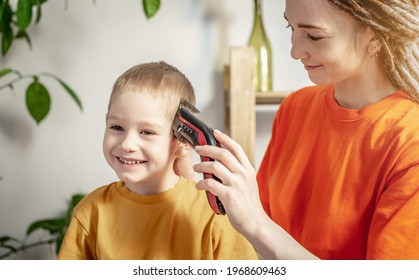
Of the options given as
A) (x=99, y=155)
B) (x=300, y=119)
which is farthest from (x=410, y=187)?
(x=99, y=155)

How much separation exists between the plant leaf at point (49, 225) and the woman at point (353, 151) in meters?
0.49

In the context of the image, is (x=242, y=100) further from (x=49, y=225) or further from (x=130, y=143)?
(x=49, y=225)

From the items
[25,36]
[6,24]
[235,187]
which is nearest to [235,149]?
[235,187]

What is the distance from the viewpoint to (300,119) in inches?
29.5

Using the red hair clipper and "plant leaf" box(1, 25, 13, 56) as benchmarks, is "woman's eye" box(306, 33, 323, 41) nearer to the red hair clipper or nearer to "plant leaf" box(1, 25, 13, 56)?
the red hair clipper

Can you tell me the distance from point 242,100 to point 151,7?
0.71ft

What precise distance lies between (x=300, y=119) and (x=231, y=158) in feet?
0.69

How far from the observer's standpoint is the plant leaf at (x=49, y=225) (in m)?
0.97

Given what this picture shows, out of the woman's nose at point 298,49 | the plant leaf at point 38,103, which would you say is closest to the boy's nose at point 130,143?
the woman's nose at point 298,49

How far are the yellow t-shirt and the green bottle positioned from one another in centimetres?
32

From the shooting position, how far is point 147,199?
2.21 feet

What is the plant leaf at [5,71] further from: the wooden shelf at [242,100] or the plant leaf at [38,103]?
the wooden shelf at [242,100]
